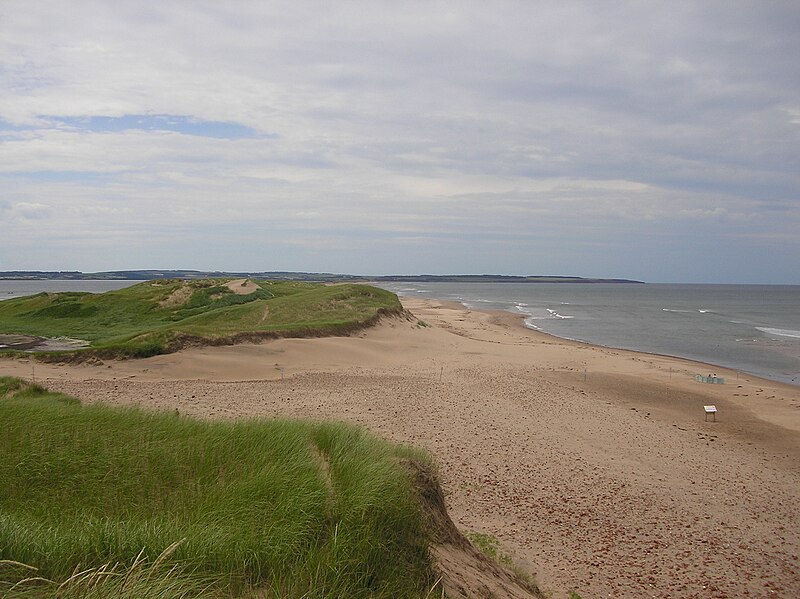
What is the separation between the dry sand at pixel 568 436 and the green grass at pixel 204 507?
148 inches

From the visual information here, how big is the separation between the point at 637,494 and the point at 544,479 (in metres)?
1.77

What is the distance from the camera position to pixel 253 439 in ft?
22.7

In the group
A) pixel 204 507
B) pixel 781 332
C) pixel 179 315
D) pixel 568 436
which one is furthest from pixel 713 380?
pixel 781 332

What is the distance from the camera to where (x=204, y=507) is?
536cm

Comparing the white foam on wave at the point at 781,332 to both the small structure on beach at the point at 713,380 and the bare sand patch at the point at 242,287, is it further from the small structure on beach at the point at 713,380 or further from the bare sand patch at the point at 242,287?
the bare sand patch at the point at 242,287

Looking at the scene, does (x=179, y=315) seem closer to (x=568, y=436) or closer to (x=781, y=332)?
(x=568, y=436)

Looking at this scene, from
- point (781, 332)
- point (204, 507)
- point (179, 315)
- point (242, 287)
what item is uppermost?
point (242, 287)

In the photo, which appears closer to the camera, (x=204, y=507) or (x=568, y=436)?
(x=204, y=507)

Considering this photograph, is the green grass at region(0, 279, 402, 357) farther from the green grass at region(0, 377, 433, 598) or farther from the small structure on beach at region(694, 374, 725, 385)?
the green grass at region(0, 377, 433, 598)

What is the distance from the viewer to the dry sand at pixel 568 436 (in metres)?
9.17

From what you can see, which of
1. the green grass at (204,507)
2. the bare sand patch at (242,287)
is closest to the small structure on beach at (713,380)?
the green grass at (204,507)

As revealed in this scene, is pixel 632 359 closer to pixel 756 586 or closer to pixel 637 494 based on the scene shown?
pixel 637 494

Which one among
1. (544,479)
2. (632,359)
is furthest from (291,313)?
(544,479)

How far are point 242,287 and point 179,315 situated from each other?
25.1 ft
